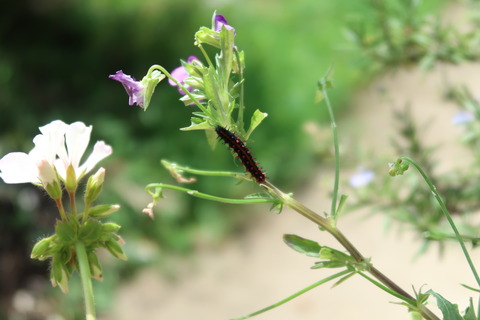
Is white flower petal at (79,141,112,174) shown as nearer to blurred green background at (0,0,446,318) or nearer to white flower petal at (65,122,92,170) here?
white flower petal at (65,122,92,170)

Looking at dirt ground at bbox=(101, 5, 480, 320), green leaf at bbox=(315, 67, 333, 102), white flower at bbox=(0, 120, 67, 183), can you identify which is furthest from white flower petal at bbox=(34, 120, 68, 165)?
dirt ground at bbox=(101, 5, 480, 320)

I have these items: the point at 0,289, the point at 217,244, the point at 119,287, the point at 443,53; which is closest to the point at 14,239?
the point at 0,289

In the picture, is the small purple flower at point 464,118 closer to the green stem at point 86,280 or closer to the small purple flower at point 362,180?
the small purple flower at point 362,180

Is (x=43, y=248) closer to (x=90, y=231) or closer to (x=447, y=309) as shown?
(x=90, y=231)

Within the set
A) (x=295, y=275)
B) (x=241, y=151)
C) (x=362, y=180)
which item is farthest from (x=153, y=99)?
(x=241, y=151)

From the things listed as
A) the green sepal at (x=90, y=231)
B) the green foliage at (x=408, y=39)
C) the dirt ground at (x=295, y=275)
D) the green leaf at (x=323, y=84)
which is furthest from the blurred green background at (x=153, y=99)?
the green sepal at (x=90, y=231)

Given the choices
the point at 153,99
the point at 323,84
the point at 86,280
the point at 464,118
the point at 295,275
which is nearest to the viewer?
the point at 86,280
